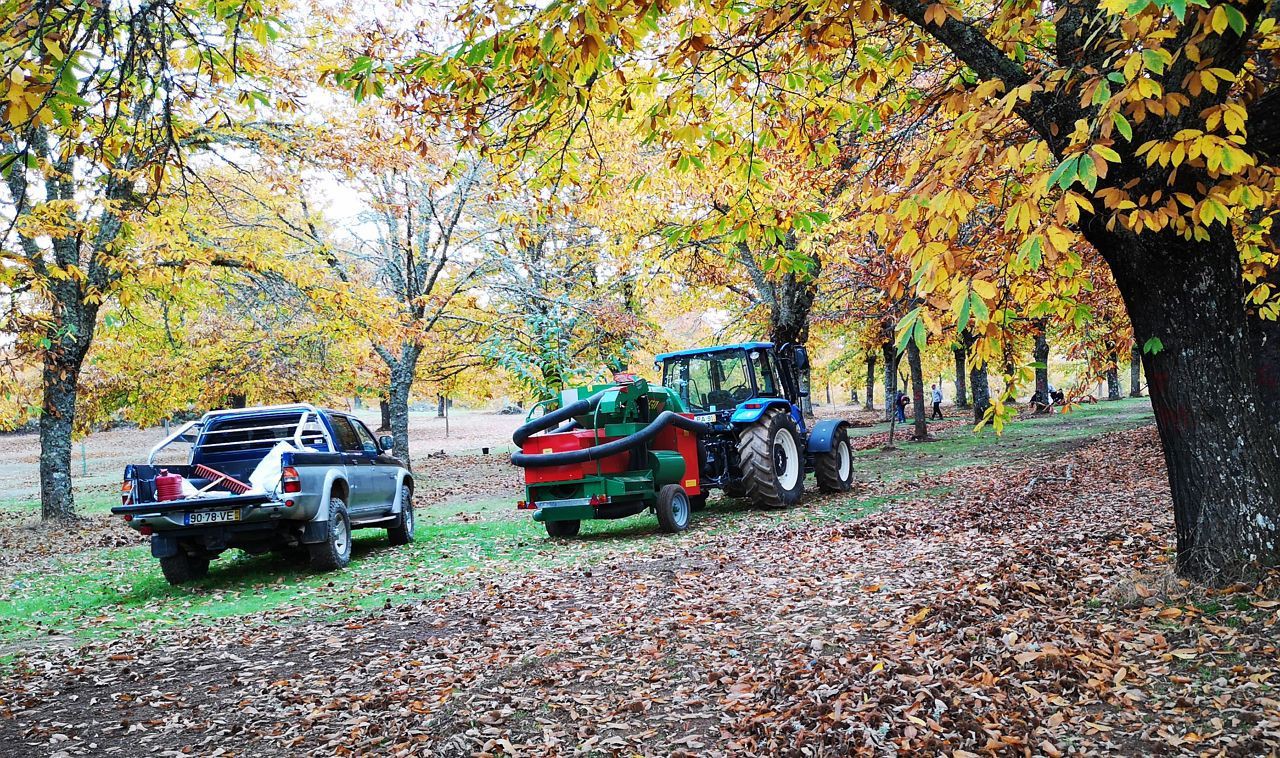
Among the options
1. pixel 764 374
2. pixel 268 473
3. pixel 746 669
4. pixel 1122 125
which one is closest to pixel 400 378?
pixel 764 374

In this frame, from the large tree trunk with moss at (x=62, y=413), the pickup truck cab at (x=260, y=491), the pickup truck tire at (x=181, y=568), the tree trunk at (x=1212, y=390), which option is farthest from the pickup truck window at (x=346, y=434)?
the tree trunk at (x=1212, y=390)

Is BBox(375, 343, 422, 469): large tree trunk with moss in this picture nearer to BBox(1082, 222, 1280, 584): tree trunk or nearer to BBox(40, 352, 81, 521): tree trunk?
BBox(40, 352, 81, 521): tree trunk

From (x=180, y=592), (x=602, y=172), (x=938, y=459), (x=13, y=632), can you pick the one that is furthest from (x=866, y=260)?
(x=13, y=632)

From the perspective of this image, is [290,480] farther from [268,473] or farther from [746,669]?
[746,669]

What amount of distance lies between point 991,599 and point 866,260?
43.4 ft

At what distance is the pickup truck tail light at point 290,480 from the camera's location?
28.8 ft

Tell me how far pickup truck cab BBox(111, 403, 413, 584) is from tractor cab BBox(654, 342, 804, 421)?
4840mm

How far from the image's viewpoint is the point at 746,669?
523 centimetres

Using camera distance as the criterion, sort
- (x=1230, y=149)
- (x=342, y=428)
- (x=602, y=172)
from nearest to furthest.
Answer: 1. (x=1230, y=149)
2. (x=602, y=172)
3. (x=342, y=428)

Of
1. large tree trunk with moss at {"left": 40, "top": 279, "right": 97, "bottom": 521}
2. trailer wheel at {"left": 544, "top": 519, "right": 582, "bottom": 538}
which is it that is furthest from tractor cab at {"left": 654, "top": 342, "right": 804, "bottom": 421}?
large tree trunk with moss at {"left": 40, "top": 279, "right": 97, "bottom": 521}

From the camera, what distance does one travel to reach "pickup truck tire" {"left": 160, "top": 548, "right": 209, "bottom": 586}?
30.1 feet

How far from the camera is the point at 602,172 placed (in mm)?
6621

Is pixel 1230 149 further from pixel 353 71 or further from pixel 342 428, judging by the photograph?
pixel 342 428

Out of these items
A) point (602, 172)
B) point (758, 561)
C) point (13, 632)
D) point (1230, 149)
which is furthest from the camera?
point (758, 561)
